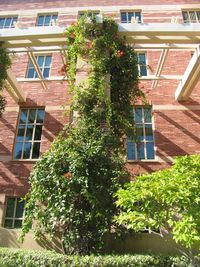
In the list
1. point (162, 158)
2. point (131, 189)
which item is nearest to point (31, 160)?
point (162, 158)

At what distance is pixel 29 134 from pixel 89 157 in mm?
6541

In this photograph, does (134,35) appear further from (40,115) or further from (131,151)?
(40,115)

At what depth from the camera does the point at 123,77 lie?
8359mm

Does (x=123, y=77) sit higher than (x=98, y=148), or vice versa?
(x=123, y=77)

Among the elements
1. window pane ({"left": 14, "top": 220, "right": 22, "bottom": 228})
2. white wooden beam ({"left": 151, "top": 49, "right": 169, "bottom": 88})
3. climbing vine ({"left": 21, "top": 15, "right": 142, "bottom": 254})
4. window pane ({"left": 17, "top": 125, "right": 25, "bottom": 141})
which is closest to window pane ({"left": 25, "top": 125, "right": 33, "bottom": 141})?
window pane ({"left": 17, "top": 125, "right": 25, "bottom": 141})

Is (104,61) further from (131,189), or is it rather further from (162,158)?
(162,158)

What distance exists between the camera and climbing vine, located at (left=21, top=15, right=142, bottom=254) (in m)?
5.98

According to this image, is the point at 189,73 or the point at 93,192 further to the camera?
the point at 189,73

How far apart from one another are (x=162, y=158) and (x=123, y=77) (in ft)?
14.6

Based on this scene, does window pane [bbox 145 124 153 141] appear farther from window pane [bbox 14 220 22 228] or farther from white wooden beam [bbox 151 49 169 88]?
window pane [bbox 14 220 22 228]

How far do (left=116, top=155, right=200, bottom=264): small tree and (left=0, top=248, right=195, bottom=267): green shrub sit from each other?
0.63 meters

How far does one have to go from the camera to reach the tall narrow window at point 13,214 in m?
10.5

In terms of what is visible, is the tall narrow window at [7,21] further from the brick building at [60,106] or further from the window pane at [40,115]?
the window pane at [40,115]

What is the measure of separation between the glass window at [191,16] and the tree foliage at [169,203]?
12512 millimetres
